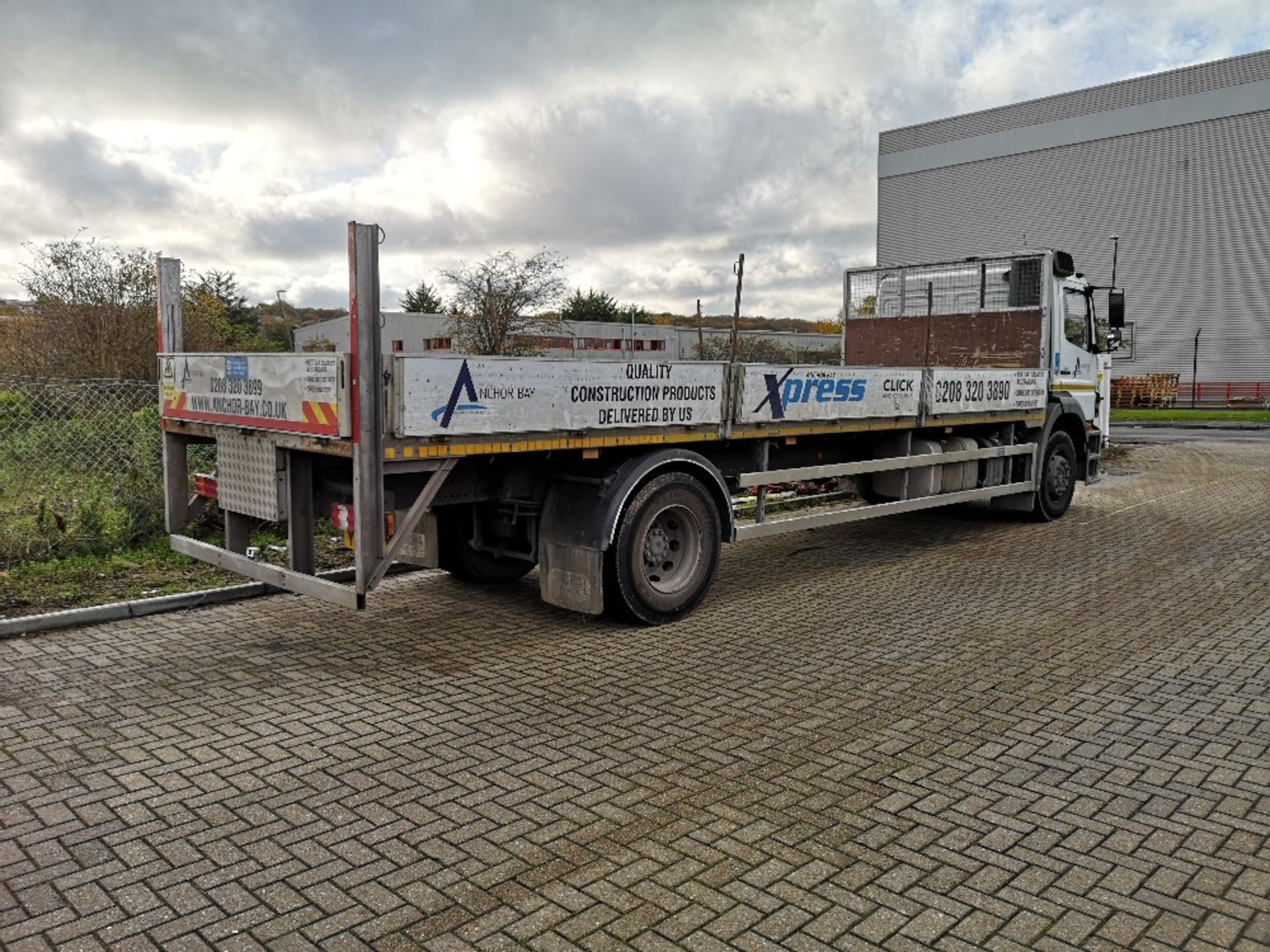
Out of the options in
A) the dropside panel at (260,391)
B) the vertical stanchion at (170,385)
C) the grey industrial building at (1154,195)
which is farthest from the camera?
the grey industrial building at (1154,195)

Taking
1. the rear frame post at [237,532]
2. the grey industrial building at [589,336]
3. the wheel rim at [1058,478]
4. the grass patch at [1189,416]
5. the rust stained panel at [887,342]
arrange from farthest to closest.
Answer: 1. the grass patch at [1189,416]
2. the grey industrial building at [589,336]
3. the rust stained panel at [887,342]
4. the wheel rim at [1058,478]
5. the rear frame post at [237,532]

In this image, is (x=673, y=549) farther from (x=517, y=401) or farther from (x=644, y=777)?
(x=644, y=777)

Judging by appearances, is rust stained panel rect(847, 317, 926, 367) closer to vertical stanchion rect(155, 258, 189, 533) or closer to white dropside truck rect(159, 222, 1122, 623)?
white dropside truck rect(159, 222, 1122, 623)

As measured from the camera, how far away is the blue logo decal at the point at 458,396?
5.56 meters

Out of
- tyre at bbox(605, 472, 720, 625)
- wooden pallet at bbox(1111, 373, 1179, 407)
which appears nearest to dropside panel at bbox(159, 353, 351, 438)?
tyre at bbox(605, 472, 720, 625)

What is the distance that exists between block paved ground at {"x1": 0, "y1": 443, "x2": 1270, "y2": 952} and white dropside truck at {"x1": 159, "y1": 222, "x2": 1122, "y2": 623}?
1.67 ft

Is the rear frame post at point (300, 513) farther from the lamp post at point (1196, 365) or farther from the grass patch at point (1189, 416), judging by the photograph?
the lamp post at point (1196, 365)

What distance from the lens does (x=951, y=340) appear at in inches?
452

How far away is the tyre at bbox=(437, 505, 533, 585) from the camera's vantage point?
7.17 meters

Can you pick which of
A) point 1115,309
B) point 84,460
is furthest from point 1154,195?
point 84,460

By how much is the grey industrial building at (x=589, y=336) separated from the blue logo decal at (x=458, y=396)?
45.5 feet

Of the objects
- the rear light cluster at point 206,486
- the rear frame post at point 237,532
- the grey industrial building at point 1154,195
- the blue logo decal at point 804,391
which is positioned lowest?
the rear frame post at point 237,532

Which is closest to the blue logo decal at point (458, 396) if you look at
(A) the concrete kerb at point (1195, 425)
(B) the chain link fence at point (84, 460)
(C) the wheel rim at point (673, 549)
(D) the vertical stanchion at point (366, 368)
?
(D) the vertical stanchion at point (366, 368)

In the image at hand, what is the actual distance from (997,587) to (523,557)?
12.5 ft
